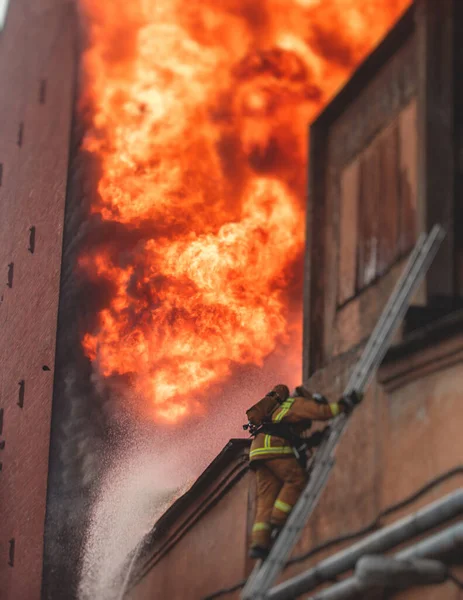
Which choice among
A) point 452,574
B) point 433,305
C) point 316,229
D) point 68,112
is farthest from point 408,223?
point 68,112

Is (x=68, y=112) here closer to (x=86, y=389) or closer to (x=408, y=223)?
(x=86, y=389)

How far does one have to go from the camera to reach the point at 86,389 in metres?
22.3

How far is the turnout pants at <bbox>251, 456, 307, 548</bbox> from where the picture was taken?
9844 millimetres

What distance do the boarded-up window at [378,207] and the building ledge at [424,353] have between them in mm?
902

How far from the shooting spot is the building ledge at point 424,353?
8.63 m

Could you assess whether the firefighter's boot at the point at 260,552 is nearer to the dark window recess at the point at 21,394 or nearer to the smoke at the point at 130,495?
the smoke at the point at 130,495

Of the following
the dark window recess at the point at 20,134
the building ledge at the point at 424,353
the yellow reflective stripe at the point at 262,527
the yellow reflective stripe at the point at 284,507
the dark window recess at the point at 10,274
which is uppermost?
the dark window recess at the point at 20,134

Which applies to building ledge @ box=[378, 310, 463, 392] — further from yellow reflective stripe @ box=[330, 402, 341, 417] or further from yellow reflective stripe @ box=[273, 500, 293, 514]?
yellow reflective stripe @ box=[273, 500, 293, 514]

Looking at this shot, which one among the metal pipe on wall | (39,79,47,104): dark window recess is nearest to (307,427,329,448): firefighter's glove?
the metal pipe on wall

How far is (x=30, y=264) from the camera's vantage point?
81.7ft

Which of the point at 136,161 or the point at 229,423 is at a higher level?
the point at 136,161

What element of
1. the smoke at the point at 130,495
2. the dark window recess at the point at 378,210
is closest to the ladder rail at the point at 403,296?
the dark window recess at the point at 378,210

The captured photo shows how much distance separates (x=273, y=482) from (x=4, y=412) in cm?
1573

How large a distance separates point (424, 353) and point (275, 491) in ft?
6.95
